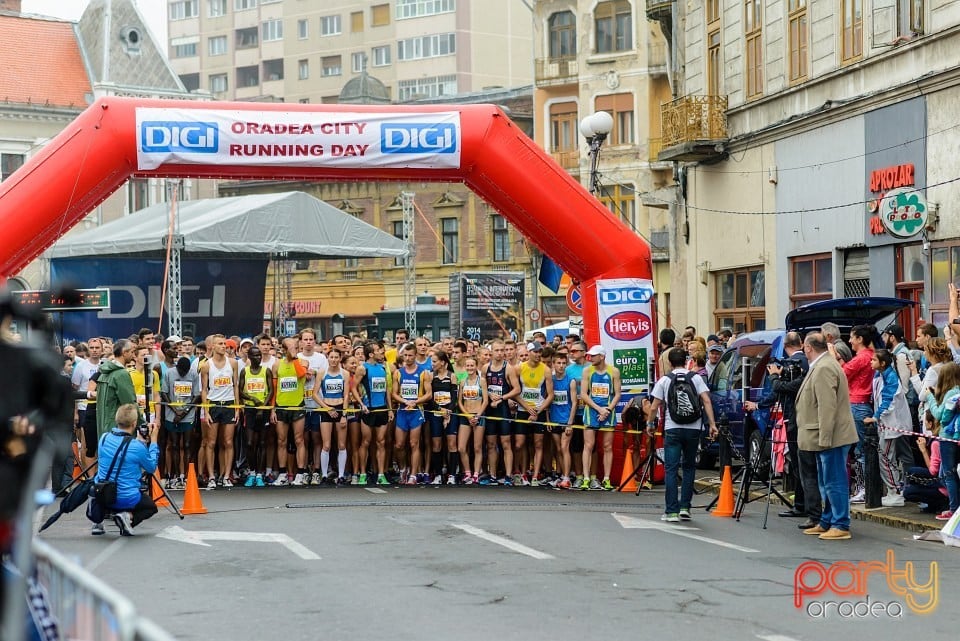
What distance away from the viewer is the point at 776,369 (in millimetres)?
15141

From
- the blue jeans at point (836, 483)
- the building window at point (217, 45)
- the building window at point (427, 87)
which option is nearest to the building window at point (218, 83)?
the building window at point (217, 45)

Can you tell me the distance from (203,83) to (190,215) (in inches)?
2624

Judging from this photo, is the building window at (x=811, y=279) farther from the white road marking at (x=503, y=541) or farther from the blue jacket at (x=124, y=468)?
the blue jacket at (x=124, y=468)

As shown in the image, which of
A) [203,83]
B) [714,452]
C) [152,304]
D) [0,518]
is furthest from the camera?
[203,83]

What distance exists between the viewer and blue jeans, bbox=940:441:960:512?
46.4ft

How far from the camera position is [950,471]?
1424cm

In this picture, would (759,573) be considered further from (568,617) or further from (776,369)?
(776,369)

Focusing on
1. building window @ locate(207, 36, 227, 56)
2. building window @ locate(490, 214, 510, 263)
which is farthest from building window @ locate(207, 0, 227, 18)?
building window @ locate(490, 214, 510, 263)

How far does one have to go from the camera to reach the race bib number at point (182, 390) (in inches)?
762

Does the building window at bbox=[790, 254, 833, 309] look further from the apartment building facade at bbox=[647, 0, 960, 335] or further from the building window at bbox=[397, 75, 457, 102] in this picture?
the building window at bbox=[397, 75, 457, 102]

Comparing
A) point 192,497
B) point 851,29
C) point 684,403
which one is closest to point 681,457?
point 684,403

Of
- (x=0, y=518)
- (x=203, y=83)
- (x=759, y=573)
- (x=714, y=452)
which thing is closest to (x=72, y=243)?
(x=714, y=452)

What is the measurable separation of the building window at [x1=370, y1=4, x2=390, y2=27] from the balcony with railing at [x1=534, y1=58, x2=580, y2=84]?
33.8 metres

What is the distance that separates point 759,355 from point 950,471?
6.21m
